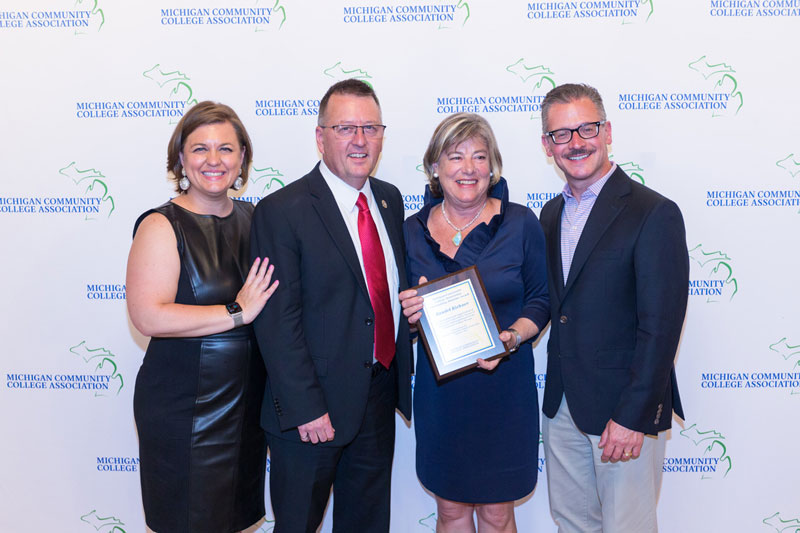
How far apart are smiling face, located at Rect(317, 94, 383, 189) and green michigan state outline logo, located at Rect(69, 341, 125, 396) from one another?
2.18 meters

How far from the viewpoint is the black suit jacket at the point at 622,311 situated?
227 centimetres

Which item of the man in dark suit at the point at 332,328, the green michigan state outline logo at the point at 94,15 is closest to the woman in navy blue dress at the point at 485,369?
the man in dark suit at the point at 332,328

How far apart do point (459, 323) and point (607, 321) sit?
626mm

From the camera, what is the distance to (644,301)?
229cm

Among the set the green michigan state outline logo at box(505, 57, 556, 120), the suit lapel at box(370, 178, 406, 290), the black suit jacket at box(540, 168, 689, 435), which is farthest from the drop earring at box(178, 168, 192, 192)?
the green michigan state outline logo at box(505, 57, 556, 120)

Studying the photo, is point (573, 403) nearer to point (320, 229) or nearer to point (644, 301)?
point (644, 301)

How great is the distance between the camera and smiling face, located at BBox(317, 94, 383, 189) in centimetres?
254

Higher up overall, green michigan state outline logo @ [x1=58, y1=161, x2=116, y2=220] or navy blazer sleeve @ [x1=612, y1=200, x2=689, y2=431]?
green michigan state outline logo @ [x1=58, y1=161, x2=116, y2=220]

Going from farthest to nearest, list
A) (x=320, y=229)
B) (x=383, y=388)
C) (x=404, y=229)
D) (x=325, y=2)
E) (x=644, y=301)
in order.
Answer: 1. (x=325, y=2)
2. (x=404, y=229)
3. (x=383, y=388)
4. (x=320, y=229)
5. (x=644, y=301)

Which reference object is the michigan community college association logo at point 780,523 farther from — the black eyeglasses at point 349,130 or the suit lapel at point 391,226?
the black eyeglasses at point 349,130

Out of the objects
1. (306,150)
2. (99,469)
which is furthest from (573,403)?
(99,469)

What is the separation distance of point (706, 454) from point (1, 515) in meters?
4.62

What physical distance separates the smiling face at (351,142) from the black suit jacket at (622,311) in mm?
946

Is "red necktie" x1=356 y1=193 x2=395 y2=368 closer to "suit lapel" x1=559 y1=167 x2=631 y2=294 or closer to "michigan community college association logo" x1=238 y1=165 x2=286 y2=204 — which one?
"suit lapel" x1=559 y1=167 x2=631 y2=294
